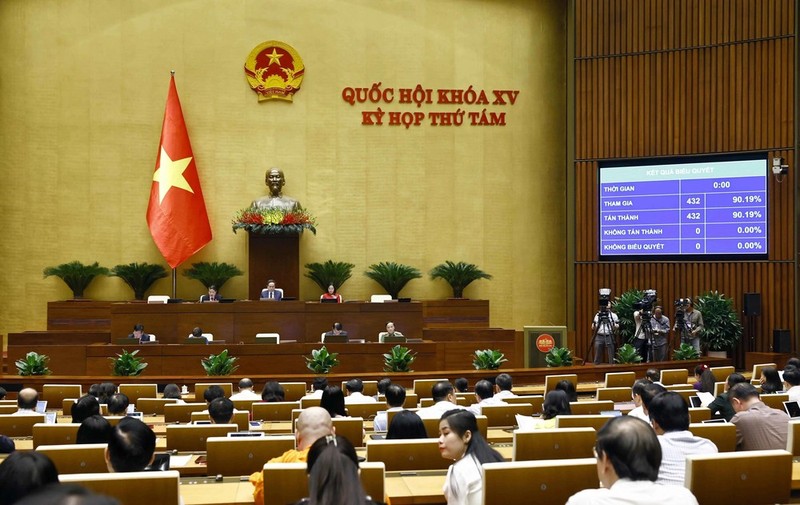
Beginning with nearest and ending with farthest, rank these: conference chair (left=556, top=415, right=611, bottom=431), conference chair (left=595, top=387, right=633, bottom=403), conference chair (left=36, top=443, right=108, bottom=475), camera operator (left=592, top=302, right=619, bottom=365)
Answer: conference chair (left=36, top=443, right=108, bottom=475) < conference chair (left=556, top=415, right=611, bottom=431) < conference chair (left=595, top=387, right=633, bottom=403) < camera operator (left=592, top=302, right=619, bottom=365)

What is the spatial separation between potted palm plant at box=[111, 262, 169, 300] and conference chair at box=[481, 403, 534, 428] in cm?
1046

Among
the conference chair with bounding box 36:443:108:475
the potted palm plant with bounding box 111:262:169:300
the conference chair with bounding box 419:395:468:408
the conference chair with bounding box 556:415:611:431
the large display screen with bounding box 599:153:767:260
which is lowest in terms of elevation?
the conference chair with bounding box 419:395:468:408

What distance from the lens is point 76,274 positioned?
15594 millimetres

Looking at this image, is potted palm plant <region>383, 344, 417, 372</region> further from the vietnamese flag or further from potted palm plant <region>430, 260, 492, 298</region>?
the vietnamese flag

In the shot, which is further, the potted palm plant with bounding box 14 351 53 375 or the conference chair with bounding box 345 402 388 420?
the potted palm plant with bounding box 14 351 53 375

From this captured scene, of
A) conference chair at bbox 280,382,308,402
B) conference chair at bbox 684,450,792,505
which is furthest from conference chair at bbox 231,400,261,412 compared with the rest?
conference chair at bbox 684,450,792,505

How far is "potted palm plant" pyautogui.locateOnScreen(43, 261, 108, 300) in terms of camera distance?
1559 centimetres

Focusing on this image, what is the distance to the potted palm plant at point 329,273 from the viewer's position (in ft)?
52.3

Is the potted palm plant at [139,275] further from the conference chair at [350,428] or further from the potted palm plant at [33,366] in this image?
the conference chair at [350,428]

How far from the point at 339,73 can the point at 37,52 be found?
5.44 meters

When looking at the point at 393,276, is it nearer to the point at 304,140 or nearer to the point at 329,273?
the point at 329,273

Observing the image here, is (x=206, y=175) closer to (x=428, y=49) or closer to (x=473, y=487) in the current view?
(x=428, y=49)

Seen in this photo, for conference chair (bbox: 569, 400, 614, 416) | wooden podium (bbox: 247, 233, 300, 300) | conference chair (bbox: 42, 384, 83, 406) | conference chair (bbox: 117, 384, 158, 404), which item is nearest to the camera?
conference chair (bbox: 569, 400, 614, 416)

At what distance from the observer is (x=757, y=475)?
10.8 ft
